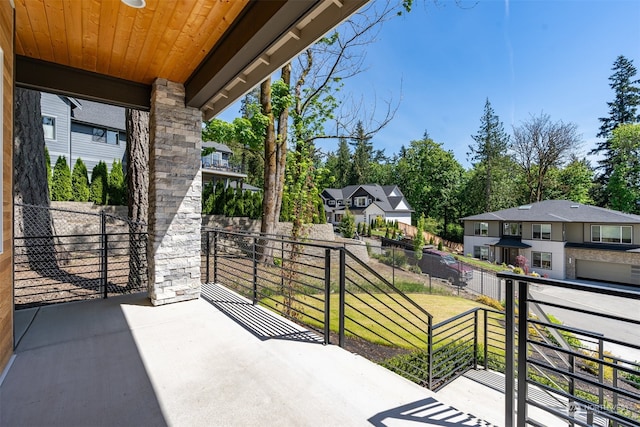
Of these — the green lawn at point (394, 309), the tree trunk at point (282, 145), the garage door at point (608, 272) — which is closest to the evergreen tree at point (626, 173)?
the garage door at point (608, 272)

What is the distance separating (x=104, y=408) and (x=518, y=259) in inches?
814

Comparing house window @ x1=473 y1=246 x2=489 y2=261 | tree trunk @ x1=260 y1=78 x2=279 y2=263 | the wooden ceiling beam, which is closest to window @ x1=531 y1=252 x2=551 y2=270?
house window @ x1=473 y1=246 x2=489 y2=261

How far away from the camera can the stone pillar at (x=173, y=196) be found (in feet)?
11.9

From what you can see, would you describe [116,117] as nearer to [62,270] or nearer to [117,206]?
[117,206]

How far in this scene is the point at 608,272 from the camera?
52.5 ft

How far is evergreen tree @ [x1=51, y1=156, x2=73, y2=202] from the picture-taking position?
10109mm

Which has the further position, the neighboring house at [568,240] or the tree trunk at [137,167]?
the neighboring house at [568,240]

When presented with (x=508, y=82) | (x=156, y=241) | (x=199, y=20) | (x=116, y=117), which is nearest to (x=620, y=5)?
(x=508, y=82)

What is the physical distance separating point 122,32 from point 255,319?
3012 millimetres

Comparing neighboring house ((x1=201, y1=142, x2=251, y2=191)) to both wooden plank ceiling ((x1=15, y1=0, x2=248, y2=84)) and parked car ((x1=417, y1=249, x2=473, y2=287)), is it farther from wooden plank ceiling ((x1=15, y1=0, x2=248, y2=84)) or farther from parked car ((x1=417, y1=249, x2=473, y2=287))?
wooden plank ceiling ((x1=15, y1=0, x2=248, y2=84))

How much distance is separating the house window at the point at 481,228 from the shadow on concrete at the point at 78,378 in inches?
890

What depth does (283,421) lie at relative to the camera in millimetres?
1718

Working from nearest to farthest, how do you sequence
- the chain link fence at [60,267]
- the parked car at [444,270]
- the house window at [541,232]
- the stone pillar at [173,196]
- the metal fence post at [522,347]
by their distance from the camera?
1. the metal fence post at [522,347]
2. the stone pillar at [173,196]
3. the chain link fence at [60,267]
4. the parked car at [444,270]
5. the house window at [541,232]

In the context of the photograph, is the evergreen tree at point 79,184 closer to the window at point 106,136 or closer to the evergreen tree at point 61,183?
the evergreen tree at point 61,183
